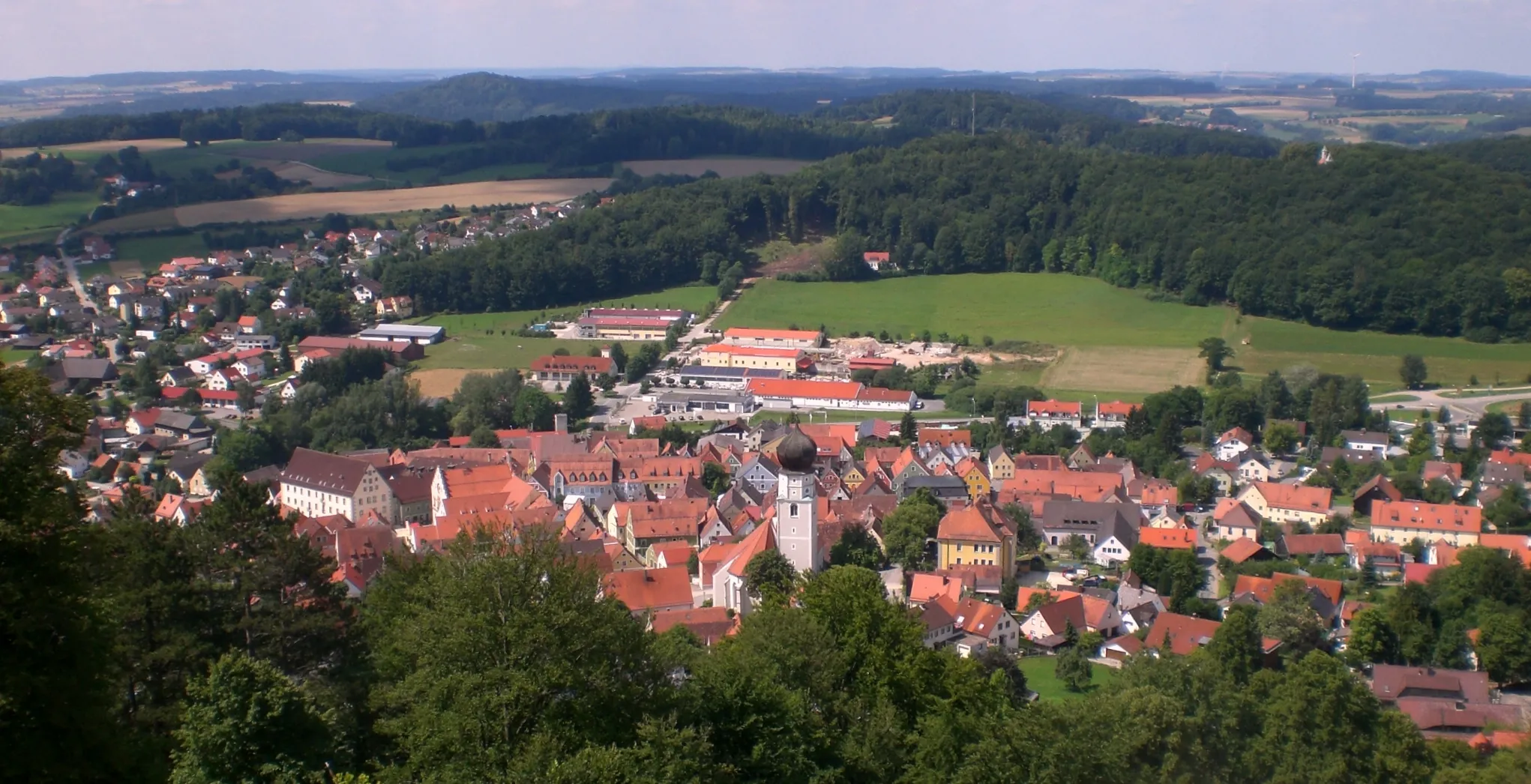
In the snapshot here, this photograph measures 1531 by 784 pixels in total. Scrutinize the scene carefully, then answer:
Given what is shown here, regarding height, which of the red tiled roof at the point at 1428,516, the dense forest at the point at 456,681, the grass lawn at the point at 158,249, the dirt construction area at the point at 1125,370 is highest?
the dense forest at the point at 456,681

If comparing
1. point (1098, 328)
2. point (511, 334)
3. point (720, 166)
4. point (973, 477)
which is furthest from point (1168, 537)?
point (720, 166)

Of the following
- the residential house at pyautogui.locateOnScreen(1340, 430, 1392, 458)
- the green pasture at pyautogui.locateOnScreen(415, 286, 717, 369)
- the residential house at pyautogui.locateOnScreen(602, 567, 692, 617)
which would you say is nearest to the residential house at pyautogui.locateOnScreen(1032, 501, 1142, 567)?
the residential house at pyautogui.locateOnScreen(602, 567, 692, 617)

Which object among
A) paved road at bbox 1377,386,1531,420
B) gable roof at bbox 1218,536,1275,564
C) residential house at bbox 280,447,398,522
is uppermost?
residential house at bbox 280,447,398,522

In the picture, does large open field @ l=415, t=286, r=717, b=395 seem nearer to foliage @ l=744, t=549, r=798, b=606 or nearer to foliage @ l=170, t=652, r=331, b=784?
foliage @ l=744, t=549, r=798, b=606

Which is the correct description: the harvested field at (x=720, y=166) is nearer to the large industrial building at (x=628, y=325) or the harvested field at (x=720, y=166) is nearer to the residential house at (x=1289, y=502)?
the large industrial building at (x=628, y=325)

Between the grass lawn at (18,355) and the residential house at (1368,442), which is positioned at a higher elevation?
the grass lawn at (18,355)

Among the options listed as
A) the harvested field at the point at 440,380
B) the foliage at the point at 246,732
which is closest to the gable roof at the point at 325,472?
the harvested field at the point at 440,380

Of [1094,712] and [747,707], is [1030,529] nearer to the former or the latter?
[1094,712]
